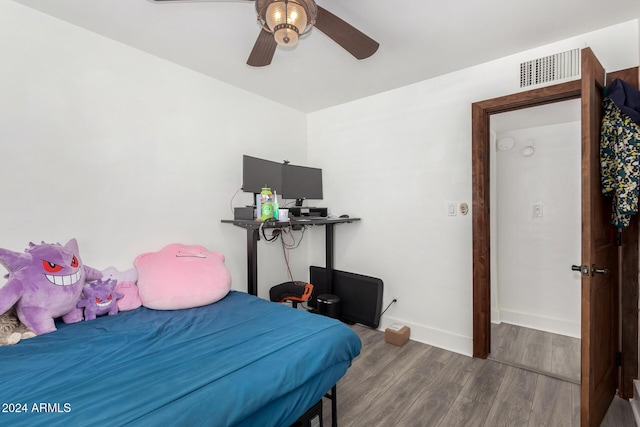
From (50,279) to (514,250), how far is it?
12.7ft

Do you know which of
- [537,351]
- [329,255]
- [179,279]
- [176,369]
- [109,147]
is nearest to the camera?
[176,369]

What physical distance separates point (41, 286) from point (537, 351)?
11.6ft

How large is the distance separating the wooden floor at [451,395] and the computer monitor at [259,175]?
1666mm

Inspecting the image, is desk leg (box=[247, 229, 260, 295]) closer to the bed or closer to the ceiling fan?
the bed

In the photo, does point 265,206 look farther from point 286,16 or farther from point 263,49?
point 286,16

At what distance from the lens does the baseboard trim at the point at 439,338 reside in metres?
2.52

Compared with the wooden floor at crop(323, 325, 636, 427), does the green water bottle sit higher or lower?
higher

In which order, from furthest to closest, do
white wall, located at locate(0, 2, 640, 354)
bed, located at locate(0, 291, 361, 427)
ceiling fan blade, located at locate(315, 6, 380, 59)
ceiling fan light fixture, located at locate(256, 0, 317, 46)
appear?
white wall, located at locate(0, 2, 640, 354)
ceiling fan blade, located at locate(315, 6, 380, 59)
ceiling fan light fixture, located at locate(256, 0, 317, 46)
bed, located at locate(0, 291, 361, 427)

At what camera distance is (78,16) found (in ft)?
5.98

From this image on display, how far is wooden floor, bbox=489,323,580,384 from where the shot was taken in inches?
89.1

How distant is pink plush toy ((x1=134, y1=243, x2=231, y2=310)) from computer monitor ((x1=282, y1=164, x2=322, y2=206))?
3.59ft

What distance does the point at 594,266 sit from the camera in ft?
4.89

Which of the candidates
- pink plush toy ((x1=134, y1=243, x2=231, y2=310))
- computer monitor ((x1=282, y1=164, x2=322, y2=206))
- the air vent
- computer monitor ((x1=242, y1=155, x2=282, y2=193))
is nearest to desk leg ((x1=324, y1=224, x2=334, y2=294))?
computer monitor ((x1=282, y1=164, x2=322, y2=206))

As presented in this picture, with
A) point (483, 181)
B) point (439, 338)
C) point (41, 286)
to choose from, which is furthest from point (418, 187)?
point (41, 286)
